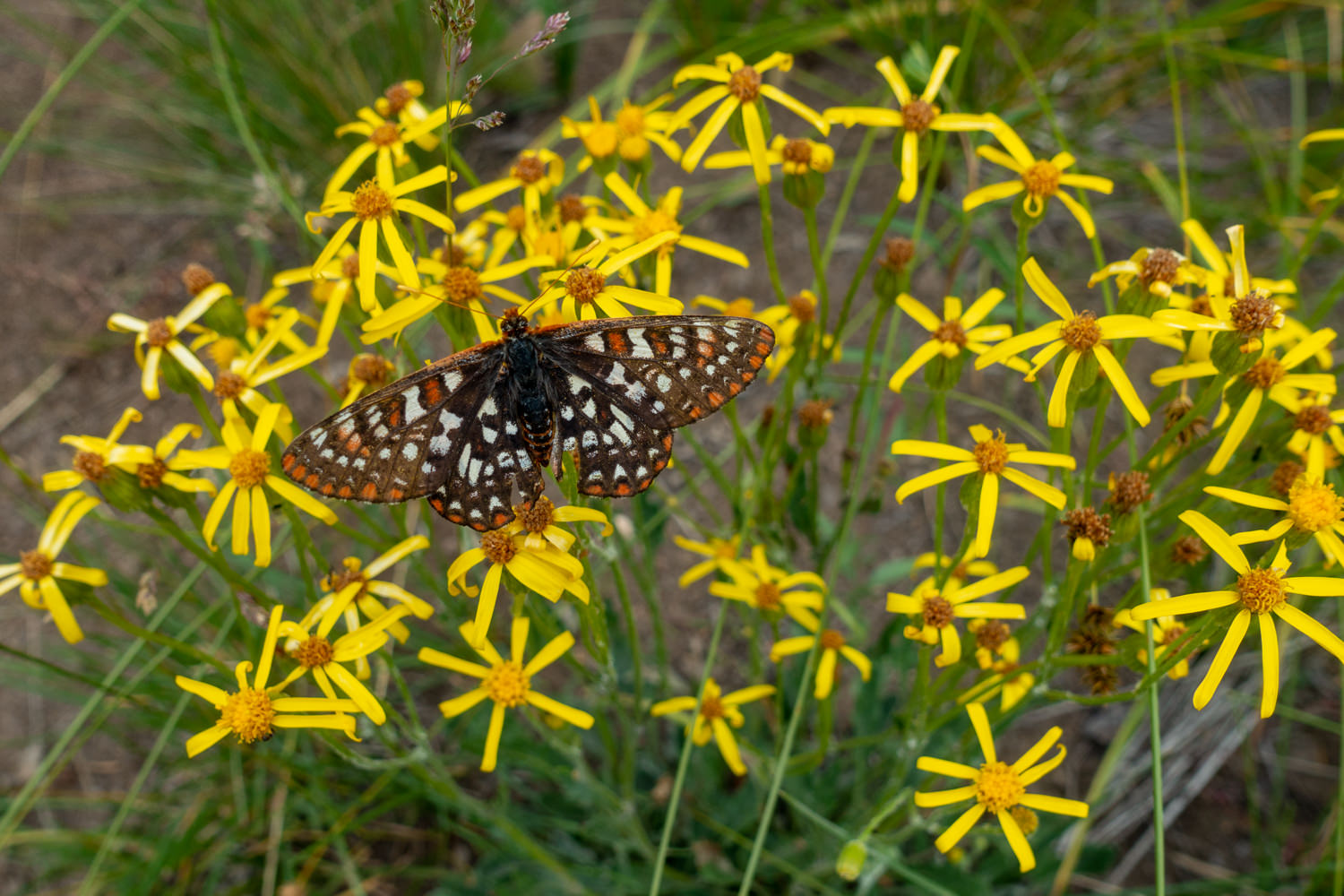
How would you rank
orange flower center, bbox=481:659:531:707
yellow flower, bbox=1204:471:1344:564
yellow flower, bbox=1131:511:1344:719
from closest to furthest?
yellow flower, bbox=1131:511:1344:719 < yellow flower, bbox=1204:471:1344:564 < orange flower center, bbox=481:659:531:707

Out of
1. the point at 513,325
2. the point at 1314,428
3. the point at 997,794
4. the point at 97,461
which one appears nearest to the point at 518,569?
the point at 513,325

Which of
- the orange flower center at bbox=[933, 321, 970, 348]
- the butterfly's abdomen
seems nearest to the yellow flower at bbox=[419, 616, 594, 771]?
the butterfly's abdomen

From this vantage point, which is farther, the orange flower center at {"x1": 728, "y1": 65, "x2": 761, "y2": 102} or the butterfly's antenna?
the orange flower center at {"x1": 728, "y1": 65, "x2": 761, "y2": 102}

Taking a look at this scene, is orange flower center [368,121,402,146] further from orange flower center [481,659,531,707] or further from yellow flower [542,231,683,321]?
orange flower center [481,659,531,707]

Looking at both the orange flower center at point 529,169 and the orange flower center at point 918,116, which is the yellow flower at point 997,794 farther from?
the orange flower center at point 529,169

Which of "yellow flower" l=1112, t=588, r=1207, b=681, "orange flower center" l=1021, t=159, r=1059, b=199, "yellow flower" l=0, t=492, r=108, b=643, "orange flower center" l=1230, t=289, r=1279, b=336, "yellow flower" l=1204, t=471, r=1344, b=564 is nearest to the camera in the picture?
"yellow flower" l=1204, t=471, r=1344, b=564

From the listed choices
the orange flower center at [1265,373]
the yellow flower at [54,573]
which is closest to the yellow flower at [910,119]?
the orange flower center at [1265,373]
